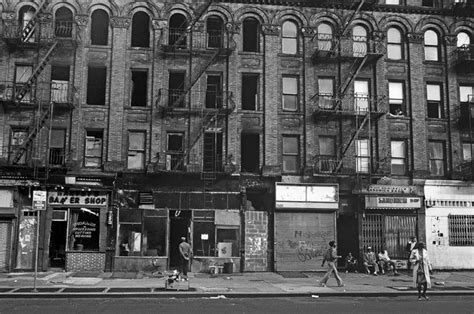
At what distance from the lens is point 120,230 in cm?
2447

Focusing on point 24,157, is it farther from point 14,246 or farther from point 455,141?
point 455,141

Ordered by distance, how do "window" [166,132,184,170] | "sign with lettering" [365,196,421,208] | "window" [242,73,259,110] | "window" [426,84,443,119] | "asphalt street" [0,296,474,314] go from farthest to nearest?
"window" [426,84,443,119], "window" [242,73,259,110], "sign with lettering" [365,196,421,208], "window" [166,132,184,170], "asphalt street" [0,296,474,314]

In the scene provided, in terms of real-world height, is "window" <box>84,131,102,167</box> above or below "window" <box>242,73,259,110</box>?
below

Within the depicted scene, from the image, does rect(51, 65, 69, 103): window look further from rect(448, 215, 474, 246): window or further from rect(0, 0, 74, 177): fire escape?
rect(448, 215, 474, 246): window

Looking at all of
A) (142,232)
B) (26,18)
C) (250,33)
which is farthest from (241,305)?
(26,18)

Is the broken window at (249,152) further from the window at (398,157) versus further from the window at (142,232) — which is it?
the window at (398,157)

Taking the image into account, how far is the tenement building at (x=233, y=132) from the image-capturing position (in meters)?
24.4

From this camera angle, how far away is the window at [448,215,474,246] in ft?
87.4

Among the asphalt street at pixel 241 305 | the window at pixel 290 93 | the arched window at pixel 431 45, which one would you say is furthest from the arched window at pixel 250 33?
the asphalt street at pixel 241 305

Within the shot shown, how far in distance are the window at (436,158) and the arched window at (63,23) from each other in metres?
19.4

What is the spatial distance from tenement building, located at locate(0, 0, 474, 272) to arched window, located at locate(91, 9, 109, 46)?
4.4 inches

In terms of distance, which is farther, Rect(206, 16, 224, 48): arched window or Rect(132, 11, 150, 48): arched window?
Rect(206, 16, 224, 48): arched window

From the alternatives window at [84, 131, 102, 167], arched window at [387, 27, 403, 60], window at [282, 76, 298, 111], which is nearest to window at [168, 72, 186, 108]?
window at [84, 131, 102, 167]

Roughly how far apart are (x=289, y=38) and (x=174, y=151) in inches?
333
